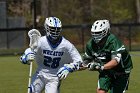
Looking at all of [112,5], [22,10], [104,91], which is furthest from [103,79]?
[112,5]

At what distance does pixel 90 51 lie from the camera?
8938 mm

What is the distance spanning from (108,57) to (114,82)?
419mm

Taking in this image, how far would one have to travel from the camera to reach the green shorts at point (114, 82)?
28.9ft

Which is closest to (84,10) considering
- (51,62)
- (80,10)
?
(80,10)

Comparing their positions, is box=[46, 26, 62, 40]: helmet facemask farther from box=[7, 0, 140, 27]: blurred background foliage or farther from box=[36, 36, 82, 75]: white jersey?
box=[7, 0, 140, 27]: blurred background foliage

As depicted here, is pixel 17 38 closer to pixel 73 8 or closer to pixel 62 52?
pixel 73 8

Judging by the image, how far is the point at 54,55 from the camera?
29.7ft

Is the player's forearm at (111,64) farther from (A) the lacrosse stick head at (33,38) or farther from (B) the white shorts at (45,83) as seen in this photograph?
(A) the lacrosse stick head at (33,38)

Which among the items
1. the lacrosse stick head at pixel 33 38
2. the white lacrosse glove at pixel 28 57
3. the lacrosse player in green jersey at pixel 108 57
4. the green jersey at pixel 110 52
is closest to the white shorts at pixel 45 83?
the white lacrosse glove at pixel 28 57

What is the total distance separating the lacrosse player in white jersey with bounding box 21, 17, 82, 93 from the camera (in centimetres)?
894

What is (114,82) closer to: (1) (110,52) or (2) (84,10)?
(1) (110,52)

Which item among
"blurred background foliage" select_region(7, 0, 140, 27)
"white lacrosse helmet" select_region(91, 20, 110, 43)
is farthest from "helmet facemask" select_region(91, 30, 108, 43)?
"blurred background foliage" select_region(7, 0, 140, 27)

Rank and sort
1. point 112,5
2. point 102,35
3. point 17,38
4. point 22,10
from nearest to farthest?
point 102,35 < point 17,38 < point 22,10 < point 112,5

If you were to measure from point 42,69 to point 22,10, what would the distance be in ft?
115
